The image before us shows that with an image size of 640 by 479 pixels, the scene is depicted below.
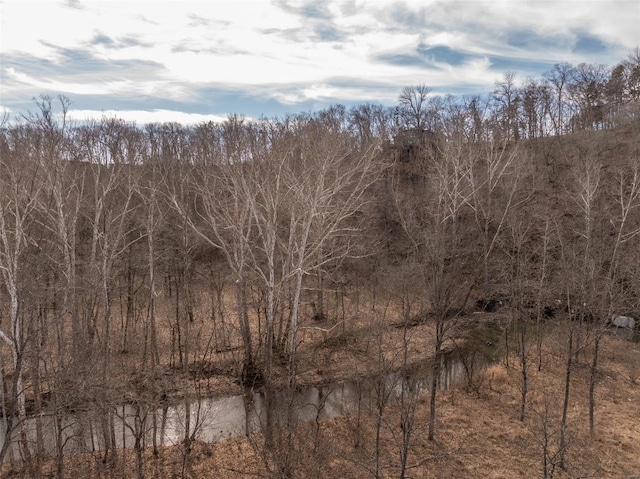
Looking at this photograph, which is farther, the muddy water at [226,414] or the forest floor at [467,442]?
the muddy water at [226,414]

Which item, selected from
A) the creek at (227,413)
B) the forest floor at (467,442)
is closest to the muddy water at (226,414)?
the creek at (227,413)

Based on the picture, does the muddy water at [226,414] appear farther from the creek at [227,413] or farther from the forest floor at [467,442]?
the forest floor at [467,442]

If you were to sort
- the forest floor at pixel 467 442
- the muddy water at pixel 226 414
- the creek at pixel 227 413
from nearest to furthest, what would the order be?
the forest floor at pixel 467 442, the creek at pixel 227 413, the muddy water at pixel 226 414

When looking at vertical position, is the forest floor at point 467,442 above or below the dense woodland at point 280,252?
below

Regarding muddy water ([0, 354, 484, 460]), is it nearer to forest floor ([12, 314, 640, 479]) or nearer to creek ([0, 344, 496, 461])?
creek ([0, 344, 496, 461])

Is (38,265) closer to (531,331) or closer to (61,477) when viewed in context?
(61,477)

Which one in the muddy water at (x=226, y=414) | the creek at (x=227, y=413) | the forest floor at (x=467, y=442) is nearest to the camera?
the forest floor at (x=467, y=442)

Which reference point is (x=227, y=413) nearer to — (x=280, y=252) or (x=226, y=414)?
(x=226, y=414)
